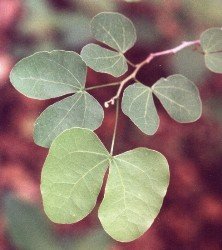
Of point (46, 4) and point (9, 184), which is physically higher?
point (46, 4)

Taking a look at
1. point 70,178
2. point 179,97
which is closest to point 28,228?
point 70,178

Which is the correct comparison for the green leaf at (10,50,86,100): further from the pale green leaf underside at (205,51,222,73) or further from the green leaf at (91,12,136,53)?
the pale green leaf underside at (205,51,222,73)

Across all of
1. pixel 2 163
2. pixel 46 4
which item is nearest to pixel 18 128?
pixel 2 163

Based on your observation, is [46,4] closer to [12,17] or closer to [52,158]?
[12,17]

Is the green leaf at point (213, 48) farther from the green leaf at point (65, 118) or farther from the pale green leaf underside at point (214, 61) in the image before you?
the green leaf at point (65, 118)

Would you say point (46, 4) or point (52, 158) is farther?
point (46, 4)

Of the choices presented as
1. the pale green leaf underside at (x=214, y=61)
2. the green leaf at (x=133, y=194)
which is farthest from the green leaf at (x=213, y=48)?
the green leaf at (x=133, y=194)

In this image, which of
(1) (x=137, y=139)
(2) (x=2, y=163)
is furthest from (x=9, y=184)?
(1) (x=137, y=139)

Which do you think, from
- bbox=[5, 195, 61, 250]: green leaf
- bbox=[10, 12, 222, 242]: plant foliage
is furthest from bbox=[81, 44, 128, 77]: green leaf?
bbox=[5, 195, 61, 250]: green leaf
